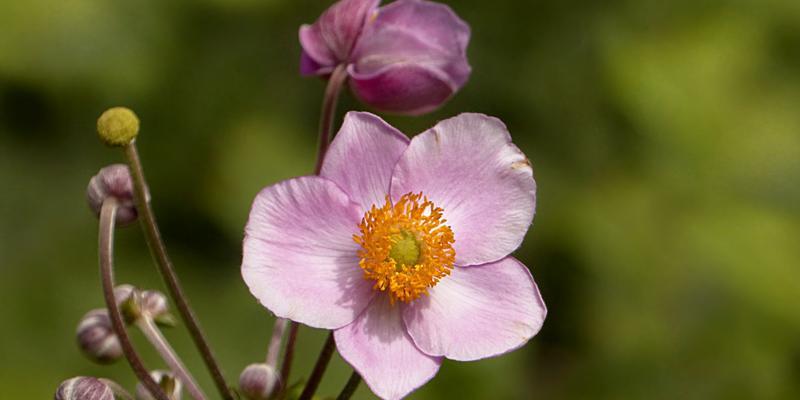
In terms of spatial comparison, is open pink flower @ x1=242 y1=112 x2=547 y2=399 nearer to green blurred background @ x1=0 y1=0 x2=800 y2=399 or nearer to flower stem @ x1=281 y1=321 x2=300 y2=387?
flower stem @ x1=281 y1=321 x2=300 y2=387

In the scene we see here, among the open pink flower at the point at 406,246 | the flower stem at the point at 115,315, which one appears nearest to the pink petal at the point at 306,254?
the open pink flower at the point at 406,246

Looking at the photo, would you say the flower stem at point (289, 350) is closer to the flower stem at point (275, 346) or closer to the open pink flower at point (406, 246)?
the flower stem at point (275, 346)

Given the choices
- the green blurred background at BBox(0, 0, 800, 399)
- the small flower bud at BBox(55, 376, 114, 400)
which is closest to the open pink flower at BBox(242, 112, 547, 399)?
the small flower bud at BBox(55, 376, 114, 400)

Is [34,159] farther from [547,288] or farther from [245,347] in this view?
[547,288]

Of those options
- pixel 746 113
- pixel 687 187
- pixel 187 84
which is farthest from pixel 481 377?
pixel 187 84

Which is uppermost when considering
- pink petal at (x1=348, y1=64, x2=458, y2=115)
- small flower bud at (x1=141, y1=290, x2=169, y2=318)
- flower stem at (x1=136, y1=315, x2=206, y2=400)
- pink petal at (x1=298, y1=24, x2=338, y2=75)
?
pink petal at (x1=298, y1=24, x2=338, y2=75)

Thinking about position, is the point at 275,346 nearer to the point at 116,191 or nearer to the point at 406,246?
the point at 406,246
